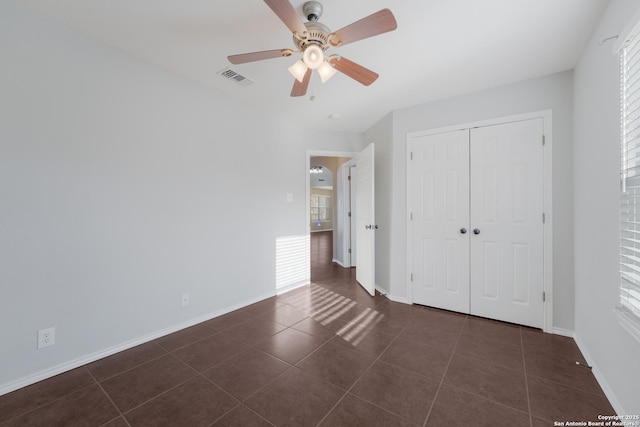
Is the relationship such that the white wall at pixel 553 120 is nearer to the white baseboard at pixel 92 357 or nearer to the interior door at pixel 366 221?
the interior door at pixel 366 221

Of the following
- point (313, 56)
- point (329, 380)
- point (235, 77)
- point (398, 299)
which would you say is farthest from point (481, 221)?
point (235, 77)

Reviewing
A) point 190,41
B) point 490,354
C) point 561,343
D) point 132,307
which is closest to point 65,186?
point 132,307

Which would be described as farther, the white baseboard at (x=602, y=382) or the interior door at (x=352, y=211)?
the interior door at (x=352, y=211)

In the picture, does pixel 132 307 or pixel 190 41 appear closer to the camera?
pixel 190 41

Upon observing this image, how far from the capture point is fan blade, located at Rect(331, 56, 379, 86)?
1.65 m

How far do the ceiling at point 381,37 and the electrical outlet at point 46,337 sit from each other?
86.4 inches

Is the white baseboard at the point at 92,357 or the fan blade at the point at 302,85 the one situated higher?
the fan blade at the point at 302,85

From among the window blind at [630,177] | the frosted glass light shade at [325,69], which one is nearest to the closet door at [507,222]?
the window blind at [630,177]

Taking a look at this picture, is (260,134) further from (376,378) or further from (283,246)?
(376,378)

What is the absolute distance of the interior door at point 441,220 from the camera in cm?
284

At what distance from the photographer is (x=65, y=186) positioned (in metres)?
1.85

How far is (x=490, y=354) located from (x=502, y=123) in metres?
2.22

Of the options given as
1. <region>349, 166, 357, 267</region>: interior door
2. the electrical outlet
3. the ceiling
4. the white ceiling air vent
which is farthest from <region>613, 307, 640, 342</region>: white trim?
<region>349, 166, 357, 267</region>: interior door

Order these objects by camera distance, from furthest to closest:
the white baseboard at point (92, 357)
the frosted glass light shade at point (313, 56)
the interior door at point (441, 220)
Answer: the interior door at point (441, 220) < the white baseboard at point (92, 357) < the frosted glass light shade at point (313, 56)
